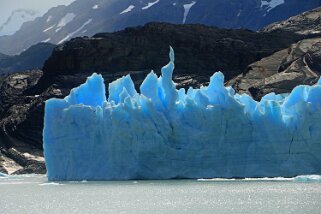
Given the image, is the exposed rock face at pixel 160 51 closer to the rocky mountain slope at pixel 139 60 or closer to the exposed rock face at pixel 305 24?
the rocky mountain slope at pixel 139 60

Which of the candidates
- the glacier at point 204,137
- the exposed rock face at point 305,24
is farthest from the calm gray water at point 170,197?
the exposed rock face at point 305,24

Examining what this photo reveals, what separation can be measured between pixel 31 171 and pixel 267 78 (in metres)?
25.2

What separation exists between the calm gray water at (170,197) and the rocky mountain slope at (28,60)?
130 metres

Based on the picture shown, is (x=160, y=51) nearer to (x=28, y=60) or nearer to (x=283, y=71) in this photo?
(x=283, y=71)

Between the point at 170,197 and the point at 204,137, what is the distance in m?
9.13

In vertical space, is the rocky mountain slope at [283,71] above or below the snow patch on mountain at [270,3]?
below

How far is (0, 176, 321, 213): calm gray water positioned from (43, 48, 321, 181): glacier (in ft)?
3.60

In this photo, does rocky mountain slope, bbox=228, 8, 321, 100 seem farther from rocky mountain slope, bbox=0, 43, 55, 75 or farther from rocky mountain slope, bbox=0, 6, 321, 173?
rocky mountain slope, bbox=0, 43, 55, 75

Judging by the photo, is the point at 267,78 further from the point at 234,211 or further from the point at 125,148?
the point at 234,211

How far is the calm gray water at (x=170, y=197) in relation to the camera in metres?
29.5

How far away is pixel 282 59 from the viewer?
248 ft

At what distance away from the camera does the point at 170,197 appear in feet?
111

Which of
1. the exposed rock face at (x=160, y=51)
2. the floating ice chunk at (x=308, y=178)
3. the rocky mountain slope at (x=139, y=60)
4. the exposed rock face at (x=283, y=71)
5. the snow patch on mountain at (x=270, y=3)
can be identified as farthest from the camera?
the snow patch on mountain at (x=270, y=3)

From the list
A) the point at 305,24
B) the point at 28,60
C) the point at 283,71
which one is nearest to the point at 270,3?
the point at 28,60
